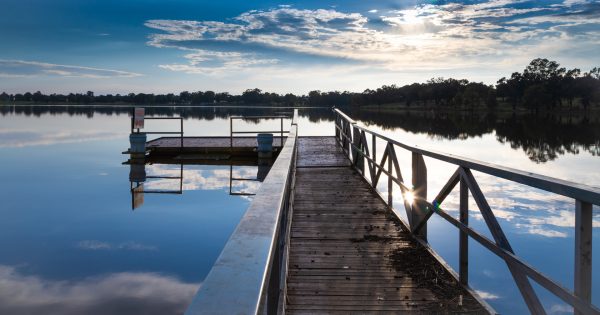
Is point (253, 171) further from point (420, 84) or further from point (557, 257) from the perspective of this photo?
point (420, 84)

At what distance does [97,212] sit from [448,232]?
32.3ft

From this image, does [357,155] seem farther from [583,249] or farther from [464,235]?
[583,249]

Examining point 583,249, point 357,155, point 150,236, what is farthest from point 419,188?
point 150,236

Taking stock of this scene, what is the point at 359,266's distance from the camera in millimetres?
4855

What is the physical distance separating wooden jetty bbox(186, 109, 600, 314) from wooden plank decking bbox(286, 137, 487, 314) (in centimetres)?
1

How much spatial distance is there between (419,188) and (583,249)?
3.15m

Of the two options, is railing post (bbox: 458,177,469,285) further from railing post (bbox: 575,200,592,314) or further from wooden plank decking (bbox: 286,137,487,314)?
railing post (bbox: 575,200,592,314)

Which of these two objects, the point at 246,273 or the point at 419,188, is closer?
the point at 246,273

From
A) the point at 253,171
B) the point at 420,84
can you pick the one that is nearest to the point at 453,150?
the point at 253,171

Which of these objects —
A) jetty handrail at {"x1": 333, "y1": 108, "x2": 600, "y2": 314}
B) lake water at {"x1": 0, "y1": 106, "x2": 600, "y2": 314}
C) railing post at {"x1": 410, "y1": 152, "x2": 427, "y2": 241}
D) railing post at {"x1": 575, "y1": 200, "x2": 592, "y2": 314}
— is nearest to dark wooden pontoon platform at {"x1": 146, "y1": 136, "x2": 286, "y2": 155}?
lake water at {"x1": 0, "y1": 106, "x2": 600, "y2": 314}

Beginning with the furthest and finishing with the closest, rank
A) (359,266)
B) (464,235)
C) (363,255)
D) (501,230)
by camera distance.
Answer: (363,255) → (359,266) → (464,235) → (501,230)

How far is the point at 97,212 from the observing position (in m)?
14.2

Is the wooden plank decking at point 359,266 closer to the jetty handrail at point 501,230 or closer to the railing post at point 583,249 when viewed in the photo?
the jetty handrail at point 501,230

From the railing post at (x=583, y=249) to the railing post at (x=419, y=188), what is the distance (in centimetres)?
294
